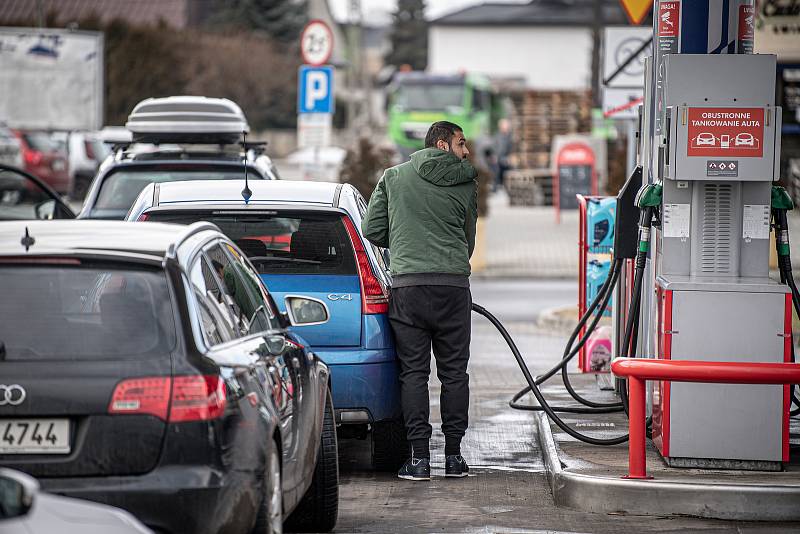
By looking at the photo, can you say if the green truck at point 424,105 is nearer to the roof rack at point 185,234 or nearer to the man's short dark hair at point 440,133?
the man's short dark hair at point 440,133

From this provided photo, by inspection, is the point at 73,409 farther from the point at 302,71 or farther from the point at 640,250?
the point at 302,71

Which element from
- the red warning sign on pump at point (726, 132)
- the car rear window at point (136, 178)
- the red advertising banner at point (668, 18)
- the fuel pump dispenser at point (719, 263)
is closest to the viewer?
the fuel pump dispenser at point (719, 263)

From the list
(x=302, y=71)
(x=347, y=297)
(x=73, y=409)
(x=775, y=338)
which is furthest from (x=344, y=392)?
(x=302, y=71)

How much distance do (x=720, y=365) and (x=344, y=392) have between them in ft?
6.42

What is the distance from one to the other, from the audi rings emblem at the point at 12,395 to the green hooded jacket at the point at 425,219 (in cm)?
325

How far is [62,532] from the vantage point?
3.65 metres

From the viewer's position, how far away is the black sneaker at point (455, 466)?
8.25 m

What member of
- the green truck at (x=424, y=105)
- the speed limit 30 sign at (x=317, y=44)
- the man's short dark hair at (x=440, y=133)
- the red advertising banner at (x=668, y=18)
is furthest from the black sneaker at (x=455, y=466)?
the green truck at (x=424, y=105)

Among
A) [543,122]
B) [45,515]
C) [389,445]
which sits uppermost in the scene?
[543,122]

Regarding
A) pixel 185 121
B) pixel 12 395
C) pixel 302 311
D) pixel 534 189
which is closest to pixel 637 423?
pixel 302 311

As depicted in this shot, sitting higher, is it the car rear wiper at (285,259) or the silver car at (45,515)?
the car rear wiper at (285,259)

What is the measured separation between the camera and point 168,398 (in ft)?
16.4

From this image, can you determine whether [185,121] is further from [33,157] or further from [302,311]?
[33,157]

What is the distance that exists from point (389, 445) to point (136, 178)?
5.77m
